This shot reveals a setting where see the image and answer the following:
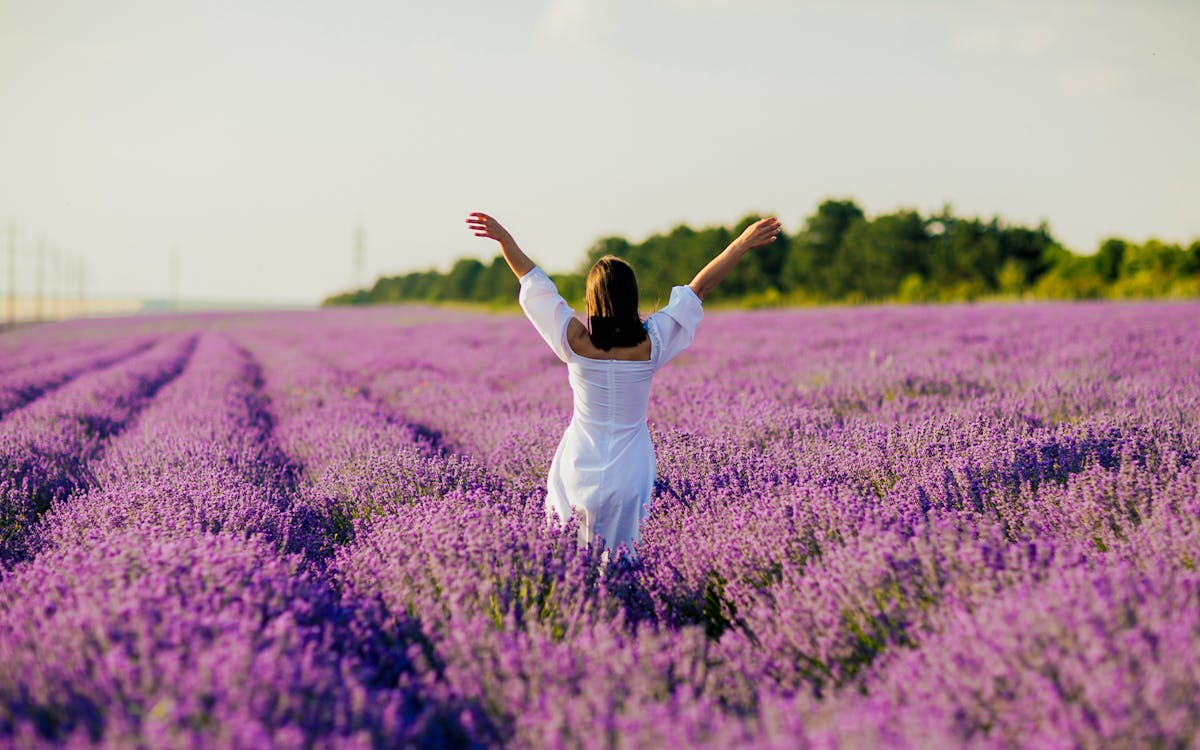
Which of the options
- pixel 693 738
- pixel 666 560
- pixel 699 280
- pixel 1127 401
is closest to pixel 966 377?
pixel 1127 401

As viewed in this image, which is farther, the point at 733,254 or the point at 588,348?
the point at 733,254

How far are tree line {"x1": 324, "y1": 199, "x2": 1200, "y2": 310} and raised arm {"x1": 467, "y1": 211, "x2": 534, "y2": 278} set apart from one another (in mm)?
26292

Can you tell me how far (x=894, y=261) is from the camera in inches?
1670

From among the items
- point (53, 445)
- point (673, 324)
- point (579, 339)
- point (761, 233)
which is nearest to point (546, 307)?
point (579, 339)

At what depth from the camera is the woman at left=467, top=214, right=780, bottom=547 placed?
2490 mm

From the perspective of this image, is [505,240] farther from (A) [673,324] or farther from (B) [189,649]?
(B) [189,649]

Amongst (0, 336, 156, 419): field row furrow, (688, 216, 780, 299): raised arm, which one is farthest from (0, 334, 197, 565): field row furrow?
(688, 216, 780, 299): raised arm

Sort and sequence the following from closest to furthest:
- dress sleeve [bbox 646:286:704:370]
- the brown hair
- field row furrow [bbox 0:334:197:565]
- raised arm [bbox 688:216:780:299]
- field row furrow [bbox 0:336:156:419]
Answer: the brown hair
dress sleeve [bbox 646:286:704:370]
raised arm [bbox 688:216:780:299]
field row furrow [bbox 0:334:197:565]
field row furrow [bbox 0:336:156:419]

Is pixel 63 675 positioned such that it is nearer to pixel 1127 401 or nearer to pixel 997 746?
pixel 997 746

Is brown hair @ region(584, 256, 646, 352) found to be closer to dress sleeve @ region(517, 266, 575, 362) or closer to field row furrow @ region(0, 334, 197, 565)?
dress sleeve @ region(517, 266, 575, 362)

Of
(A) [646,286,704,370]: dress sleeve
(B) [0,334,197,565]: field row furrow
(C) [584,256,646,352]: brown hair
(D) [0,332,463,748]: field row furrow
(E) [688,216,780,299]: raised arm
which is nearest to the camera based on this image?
(D) [0,332,463,748]: field row furrow

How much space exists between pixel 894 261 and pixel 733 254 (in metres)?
43.2

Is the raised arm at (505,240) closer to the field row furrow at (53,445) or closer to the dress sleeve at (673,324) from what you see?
the dress sleeve at (673,324)

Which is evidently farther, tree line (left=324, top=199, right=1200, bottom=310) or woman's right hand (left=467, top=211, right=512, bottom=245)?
tree line (left=324, top=199, right=1200, bottom=310)
